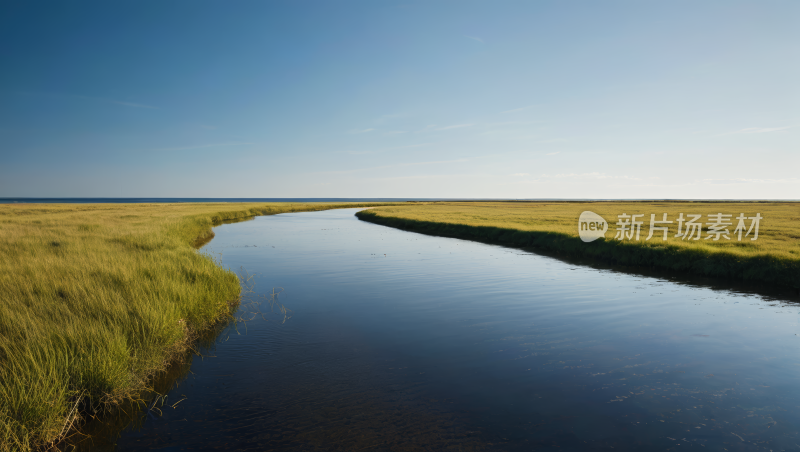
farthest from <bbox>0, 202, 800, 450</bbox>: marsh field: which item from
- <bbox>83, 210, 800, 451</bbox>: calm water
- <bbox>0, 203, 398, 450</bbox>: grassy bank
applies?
<bbox>83, 210, 800, 451</bbox>: calm water

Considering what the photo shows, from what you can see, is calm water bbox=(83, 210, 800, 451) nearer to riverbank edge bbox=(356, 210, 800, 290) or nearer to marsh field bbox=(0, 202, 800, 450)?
marsh field bbox=(0, 202, 800, 450)

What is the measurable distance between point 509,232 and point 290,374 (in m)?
28.8

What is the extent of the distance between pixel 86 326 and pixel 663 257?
24.5m

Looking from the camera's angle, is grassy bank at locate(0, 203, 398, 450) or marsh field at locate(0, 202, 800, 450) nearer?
grassy bank at locate(0, 203, 398, 450)

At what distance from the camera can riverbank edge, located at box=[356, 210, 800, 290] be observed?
57.7ft

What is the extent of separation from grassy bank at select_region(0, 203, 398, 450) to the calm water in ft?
2.90

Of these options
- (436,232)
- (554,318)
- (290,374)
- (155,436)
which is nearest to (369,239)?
(436,232)

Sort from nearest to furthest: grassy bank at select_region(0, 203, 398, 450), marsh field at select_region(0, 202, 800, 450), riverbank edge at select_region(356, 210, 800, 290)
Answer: grassy bank at select_region(0, 203, 398, 450)
marsh field at select_region(0, 202, 800, 450)
riverbank edge at select_region(356, 210, 800, 290)

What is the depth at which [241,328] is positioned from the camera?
11328 mm

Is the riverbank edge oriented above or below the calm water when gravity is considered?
above

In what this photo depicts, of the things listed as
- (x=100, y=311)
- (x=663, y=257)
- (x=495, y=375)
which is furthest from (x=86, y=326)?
(x=663, y=257)

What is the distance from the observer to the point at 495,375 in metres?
8.41

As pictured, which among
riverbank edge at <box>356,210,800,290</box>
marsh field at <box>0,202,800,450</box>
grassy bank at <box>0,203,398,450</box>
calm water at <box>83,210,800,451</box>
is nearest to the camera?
grassy bank at <box>0,203,398,450</box>

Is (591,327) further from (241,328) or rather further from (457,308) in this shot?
(241,328)
